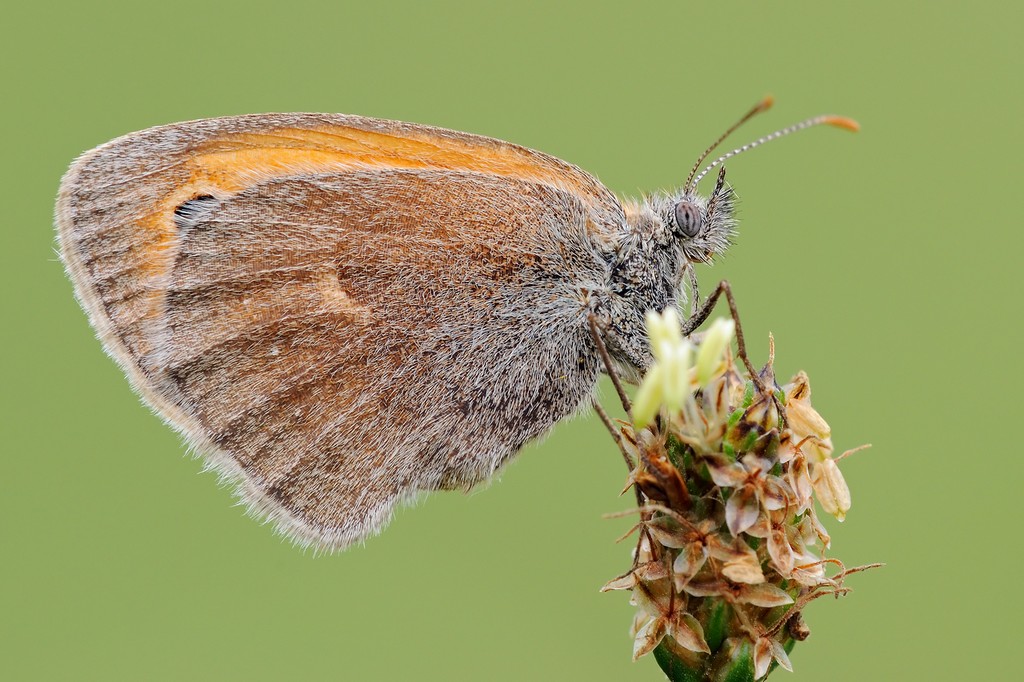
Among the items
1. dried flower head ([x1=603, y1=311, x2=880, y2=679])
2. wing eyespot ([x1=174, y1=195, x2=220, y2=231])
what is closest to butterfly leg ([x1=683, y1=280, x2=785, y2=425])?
dried flower head ([x1=603, y1=311, x2=880, y2=679])

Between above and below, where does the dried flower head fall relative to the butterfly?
below

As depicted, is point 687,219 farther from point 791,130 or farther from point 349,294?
point 349,294

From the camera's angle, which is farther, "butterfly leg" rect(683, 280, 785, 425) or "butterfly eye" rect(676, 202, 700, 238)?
"butterfly eye" rect(676, 202, 700, 238)

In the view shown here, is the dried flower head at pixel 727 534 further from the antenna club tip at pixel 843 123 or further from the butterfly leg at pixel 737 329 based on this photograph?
the antenna club tip at pixel 843 123

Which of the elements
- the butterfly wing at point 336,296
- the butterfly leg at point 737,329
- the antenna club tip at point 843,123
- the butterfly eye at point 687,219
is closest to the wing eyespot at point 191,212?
the butterfly wing at point 336,296

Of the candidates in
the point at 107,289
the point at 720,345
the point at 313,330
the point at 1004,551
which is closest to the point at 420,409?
the point at 313,330

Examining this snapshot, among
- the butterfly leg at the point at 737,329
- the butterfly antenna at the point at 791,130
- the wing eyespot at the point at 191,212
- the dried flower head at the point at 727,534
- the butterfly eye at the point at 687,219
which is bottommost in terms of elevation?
the dried flower head at the point at 727,534

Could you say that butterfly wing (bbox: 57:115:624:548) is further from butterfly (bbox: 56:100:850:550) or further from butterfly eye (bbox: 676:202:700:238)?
butterfly eye (bbox: 676:202:700:238)
